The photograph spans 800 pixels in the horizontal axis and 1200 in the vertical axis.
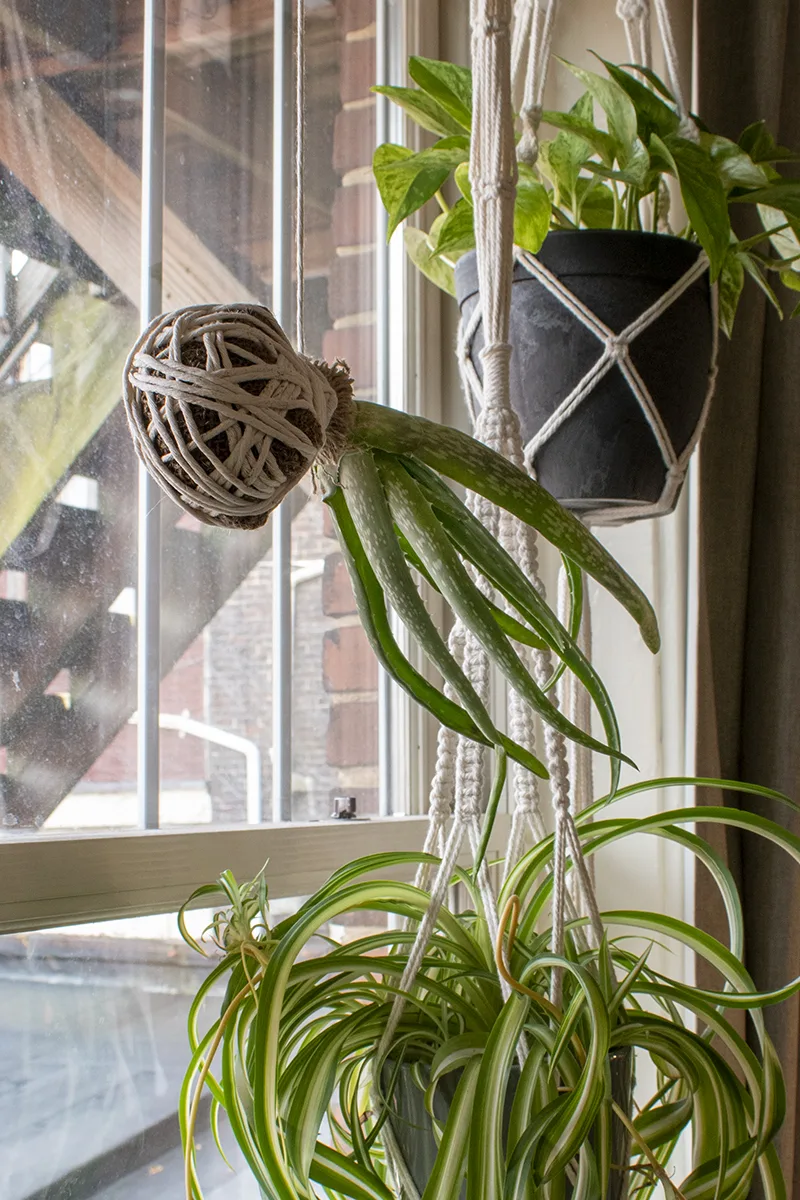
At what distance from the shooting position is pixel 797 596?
126 centimetres

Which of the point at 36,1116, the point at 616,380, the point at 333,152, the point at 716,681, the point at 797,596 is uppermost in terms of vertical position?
the point at 333,152

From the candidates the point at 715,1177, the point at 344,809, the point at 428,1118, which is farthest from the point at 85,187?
the point at 715,1177

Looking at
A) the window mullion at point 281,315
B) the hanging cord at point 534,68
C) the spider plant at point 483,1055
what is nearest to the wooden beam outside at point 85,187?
the window mullion at point 281,315

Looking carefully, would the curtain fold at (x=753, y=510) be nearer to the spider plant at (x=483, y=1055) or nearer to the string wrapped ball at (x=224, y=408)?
the spider plant at (x=483, y=1055)

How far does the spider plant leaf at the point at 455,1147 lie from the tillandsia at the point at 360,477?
189 mm

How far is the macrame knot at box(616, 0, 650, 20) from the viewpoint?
1056mm

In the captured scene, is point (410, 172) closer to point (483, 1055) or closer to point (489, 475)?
point (489, 475)

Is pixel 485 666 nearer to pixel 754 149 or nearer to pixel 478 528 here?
pixel 478 528

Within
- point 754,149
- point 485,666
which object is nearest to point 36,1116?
point 485,666

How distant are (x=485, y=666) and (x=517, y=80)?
87 cm

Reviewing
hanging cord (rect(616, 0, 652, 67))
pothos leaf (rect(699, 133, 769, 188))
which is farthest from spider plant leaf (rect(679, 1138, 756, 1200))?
hanging cord (rect(616, 0, 652, 67))

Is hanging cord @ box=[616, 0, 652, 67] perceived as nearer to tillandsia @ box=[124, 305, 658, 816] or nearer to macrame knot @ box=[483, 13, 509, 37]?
macrame knot @ box=[483, 13, 509, 37]

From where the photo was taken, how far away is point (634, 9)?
3.47 ft

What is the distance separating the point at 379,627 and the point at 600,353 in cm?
45
